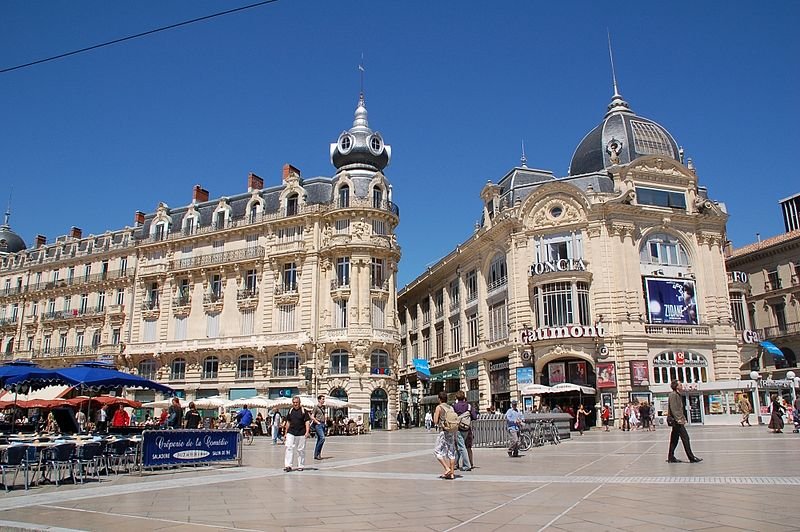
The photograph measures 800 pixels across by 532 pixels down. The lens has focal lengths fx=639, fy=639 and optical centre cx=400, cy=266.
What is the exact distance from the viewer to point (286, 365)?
44375 millimetres

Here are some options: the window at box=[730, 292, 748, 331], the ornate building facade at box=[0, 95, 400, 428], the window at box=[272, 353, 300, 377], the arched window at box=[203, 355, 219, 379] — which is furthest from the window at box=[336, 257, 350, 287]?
the window at box=[730, 292, 748, 331]

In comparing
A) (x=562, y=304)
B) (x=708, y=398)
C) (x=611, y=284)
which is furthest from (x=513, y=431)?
(x=708, y=398)

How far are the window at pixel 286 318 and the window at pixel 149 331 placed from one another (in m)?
11.7

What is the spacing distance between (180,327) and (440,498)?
1699 inches

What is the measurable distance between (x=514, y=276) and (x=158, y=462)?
97.8 feet

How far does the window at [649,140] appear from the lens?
43.9m

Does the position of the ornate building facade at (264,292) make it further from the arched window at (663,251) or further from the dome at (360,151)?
the arched window at (663,251)

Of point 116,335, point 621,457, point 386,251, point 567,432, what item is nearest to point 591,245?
point 386,251

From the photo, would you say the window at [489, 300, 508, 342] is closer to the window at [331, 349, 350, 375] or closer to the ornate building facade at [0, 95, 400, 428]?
the ornate building facade at [0, 95, 400, 428]

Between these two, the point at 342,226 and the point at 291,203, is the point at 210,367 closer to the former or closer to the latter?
the point at 291,203

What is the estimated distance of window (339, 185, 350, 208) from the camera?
4578cm

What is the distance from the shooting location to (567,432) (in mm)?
26203

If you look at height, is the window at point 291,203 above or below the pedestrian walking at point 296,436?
above

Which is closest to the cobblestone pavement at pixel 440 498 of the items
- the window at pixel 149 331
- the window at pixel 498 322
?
the window at pixel 498 322
